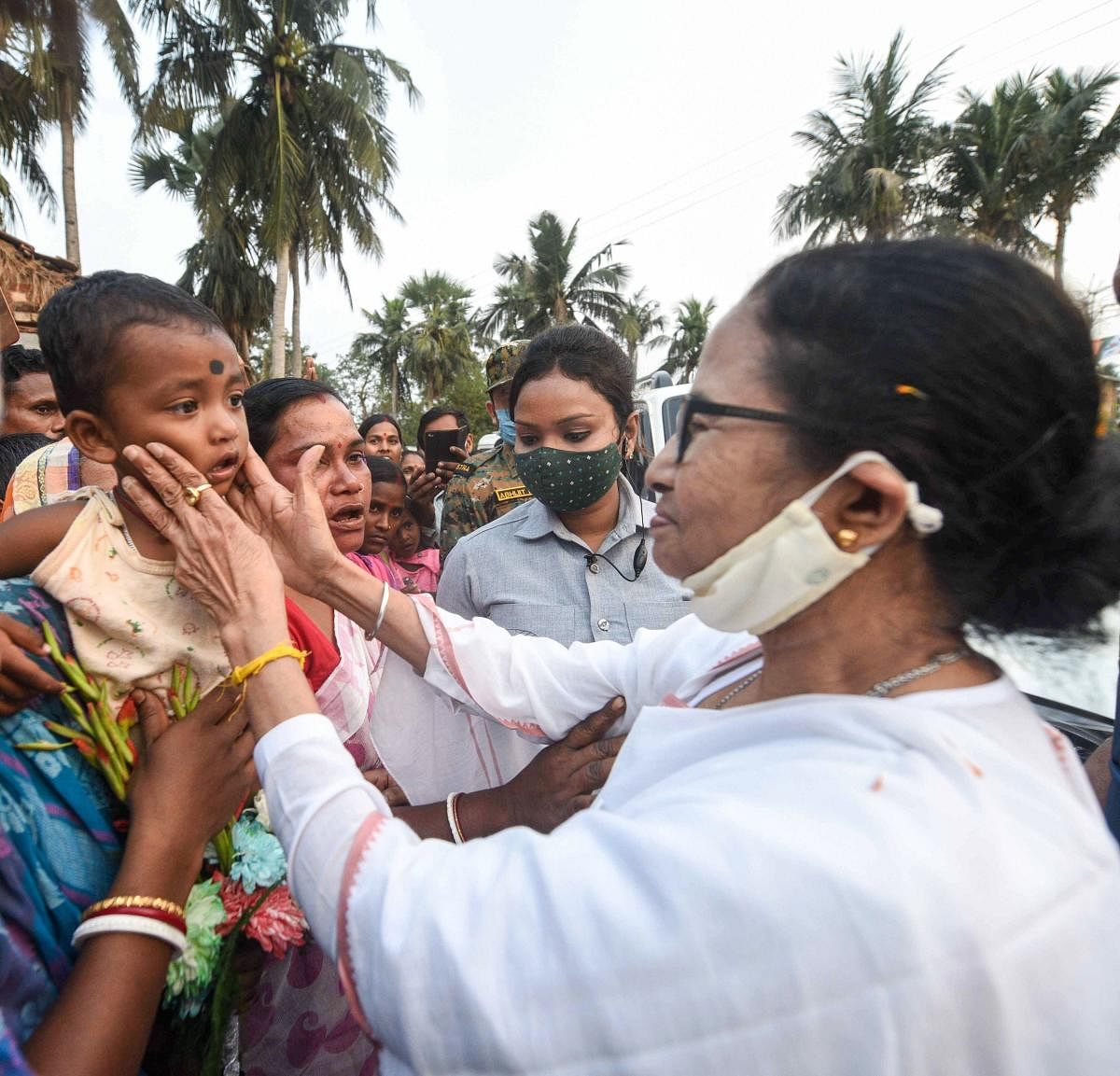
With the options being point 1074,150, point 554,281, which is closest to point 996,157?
point 1074,150

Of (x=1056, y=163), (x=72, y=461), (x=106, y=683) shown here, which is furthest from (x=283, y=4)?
(x=106, y=683)

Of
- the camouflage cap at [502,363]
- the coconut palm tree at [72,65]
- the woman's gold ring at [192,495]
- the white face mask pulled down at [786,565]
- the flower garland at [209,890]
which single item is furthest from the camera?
the coconut palm tree at [72,65]

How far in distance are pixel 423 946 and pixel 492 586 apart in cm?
177

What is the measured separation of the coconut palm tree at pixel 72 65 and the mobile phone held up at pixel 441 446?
40.4 ft

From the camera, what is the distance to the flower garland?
1.46 m

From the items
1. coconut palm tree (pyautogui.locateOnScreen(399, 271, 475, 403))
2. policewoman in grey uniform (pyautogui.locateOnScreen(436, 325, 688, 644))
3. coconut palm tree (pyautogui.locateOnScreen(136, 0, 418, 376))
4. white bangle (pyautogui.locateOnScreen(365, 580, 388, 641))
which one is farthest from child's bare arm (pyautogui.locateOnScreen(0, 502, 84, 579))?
coconut palm tree (pyautogui.locateOnScreen(399, 271, 475, 403))

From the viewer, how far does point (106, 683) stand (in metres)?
1.59

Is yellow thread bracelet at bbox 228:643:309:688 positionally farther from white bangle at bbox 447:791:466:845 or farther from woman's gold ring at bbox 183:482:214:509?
white bangle at bbox 447:791:466:845

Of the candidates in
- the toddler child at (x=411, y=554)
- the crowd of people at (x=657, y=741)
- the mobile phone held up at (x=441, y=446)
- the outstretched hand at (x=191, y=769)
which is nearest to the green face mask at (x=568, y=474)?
the crowd of people at (x=657, y=741)

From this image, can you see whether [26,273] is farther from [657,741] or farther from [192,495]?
[657,741]

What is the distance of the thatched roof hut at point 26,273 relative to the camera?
344 inches

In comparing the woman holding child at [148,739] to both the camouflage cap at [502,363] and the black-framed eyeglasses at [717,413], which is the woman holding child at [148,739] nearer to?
the black-framed eyeglasses at [717,413]

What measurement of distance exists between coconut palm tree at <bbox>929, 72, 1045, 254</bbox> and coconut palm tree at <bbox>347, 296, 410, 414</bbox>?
3024 centimetres

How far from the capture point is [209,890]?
1.57m
